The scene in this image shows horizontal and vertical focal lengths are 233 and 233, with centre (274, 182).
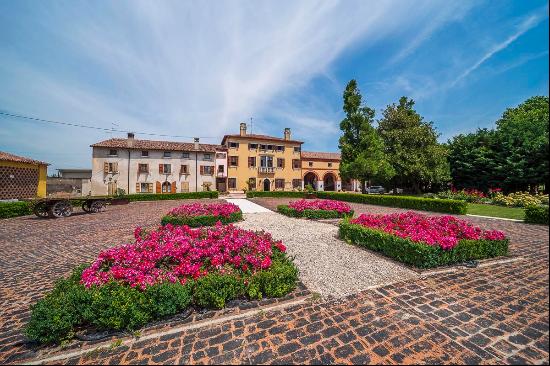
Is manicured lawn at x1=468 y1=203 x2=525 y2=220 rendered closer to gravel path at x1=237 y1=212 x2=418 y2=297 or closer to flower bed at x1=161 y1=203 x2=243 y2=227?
gravel path at x1=237 y1=212 x2=418 y2=297

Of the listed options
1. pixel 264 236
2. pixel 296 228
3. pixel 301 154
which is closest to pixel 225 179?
pixel 301 154

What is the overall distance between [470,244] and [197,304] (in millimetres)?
7224

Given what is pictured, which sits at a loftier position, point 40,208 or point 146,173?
point 146,173

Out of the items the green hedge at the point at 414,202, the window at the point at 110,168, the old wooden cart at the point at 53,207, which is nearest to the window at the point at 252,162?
the green hedge at the point at 414,202

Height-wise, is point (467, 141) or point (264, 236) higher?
point (467, 141)

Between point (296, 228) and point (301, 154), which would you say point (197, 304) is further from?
point (301, 154)

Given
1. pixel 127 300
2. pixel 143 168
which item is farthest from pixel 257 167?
pixel 127 300

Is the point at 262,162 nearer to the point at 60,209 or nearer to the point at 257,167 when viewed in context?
the point at 257,167

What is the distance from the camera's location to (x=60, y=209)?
15.6m

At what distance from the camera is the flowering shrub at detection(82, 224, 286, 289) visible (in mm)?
4504

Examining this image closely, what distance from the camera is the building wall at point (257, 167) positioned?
1523 inches

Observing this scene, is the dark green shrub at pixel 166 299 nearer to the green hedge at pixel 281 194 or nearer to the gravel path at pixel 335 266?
the gravel path at pixel 335 266

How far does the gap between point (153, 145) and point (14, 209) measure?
21226 mm

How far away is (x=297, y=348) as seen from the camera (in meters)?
3.37
